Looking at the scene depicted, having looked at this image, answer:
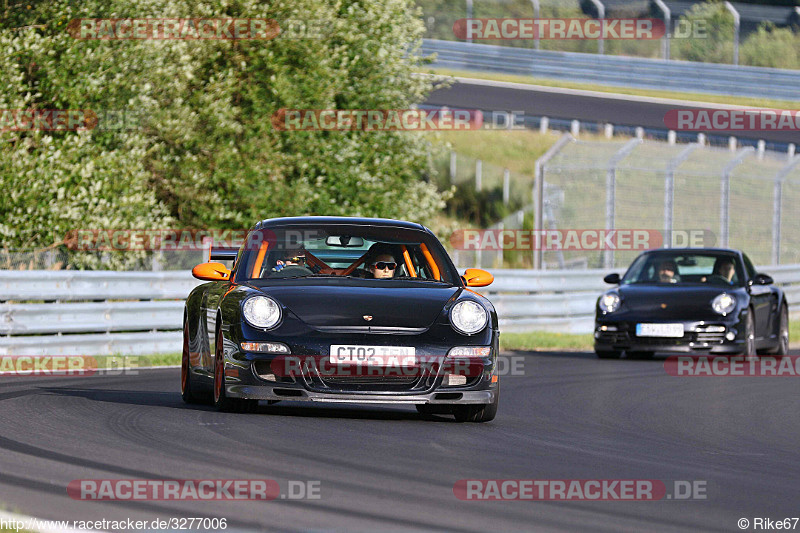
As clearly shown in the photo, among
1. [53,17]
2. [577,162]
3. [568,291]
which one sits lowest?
[568,291]

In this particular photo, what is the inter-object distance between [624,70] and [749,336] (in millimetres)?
29158

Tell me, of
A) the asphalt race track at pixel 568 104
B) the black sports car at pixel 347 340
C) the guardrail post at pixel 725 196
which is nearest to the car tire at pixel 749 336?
the black sports car at pixel 347 340

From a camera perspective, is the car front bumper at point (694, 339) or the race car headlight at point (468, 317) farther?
the car front bumper at point (694, 339)

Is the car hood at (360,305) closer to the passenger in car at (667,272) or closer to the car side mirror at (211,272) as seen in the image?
the car side mirror at (211,272)

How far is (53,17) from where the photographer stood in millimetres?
21875

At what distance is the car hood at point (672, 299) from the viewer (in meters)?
17.8

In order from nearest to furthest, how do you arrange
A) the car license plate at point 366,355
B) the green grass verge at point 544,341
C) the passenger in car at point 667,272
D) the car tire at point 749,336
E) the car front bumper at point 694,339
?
the car license plate at point 366,355 < the car front bumper at point 694,339 < the car tire at point 749,336 < the passenger in car at point 667,272 < the green grass verge at point 544,341

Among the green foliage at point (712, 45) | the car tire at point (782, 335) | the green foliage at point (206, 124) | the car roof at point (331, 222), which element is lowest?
the car tire at point (782, 335)

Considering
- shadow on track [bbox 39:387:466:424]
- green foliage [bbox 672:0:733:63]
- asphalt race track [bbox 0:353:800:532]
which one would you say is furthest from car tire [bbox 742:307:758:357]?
green foliage [bbox 672:0:733:63]

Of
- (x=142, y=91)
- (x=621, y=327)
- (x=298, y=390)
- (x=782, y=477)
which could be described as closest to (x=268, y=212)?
(x=142, y=91)

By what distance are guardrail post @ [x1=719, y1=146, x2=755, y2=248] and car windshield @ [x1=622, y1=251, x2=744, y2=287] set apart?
767cm

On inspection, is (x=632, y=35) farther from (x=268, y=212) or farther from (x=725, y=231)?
(x=268, y=212)

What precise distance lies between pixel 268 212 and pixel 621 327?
332 inches

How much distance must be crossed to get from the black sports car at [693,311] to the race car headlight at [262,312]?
9.08m
